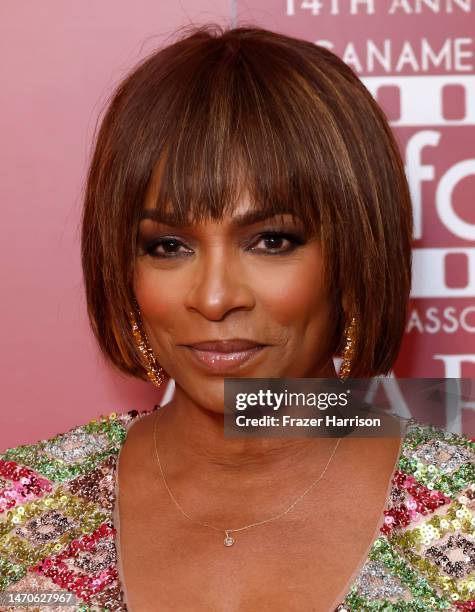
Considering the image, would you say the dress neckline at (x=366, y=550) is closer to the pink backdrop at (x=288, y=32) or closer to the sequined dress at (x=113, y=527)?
the sequined dress at (x=113, y=527)

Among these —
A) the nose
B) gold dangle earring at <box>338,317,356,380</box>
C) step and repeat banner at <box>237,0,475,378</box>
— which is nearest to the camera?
the nose

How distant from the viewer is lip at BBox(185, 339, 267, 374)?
141 centimetres

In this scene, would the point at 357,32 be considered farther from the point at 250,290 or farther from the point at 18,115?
the point at 250,290

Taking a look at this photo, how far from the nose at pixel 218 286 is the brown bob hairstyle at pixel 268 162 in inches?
2.4

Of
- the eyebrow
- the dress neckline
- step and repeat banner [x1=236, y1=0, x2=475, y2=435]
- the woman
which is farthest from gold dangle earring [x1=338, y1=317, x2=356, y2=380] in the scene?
step and repeat banner [x1=236, y1=0, x2=475, y2=435]

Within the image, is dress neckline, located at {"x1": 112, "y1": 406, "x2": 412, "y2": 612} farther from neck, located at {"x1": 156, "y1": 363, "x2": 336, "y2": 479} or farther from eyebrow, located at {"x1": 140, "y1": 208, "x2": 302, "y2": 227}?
eyebrow, located at {"x1": 140, "y1": 208, "x2": 302, "y2": 227}

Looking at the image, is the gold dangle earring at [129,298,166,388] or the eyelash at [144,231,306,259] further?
the gold dangle earring at [129,298,166,388]

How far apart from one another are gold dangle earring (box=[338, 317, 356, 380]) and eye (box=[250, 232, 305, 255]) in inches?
6.3

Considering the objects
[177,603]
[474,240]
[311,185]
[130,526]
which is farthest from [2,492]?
[474,240]

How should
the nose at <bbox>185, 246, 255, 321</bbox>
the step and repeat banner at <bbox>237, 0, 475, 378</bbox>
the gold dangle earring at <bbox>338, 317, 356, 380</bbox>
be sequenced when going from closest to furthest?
the nose at <bbox>185, 246, 255, 321</bbox>, the gold dangle earring at <bbox>338, 317, 356, 380</bbox>, the step and repeat banner at <bbox>237, 0, 475, 378</bbox>

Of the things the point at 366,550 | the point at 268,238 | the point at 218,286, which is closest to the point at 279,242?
the point at 268,238

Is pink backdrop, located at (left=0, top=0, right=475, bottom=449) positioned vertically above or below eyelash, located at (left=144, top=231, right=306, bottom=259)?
above

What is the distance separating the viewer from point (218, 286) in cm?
137

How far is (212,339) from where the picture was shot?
140 cm
